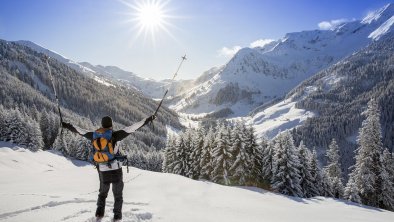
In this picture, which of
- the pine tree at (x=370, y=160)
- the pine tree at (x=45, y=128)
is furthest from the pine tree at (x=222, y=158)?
the pine tree at (x=45, y=128)

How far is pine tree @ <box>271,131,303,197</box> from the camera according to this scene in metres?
40.9

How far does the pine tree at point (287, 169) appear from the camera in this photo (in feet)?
134

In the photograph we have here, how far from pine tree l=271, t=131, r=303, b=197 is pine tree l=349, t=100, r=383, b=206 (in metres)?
7.06

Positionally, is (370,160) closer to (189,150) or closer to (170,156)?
(189,150)

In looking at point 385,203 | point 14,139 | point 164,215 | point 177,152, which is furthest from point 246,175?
point 14,139

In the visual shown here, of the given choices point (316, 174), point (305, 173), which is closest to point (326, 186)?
point (316, 174)

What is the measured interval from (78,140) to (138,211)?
79.3m

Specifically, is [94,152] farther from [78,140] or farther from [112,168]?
[78,140]

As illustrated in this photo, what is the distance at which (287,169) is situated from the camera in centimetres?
4125

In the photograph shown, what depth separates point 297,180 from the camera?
41250 mm

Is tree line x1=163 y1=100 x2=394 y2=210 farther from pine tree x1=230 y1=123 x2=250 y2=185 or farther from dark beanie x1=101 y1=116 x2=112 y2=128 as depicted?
dark beanie x1=101 y1=116 x2=112 y2=128

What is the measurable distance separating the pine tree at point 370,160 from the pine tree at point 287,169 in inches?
278

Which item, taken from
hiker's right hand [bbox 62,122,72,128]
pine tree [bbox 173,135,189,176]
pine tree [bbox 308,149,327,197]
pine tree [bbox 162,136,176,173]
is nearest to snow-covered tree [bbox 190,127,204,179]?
pine tree [bbox 173,135,189,176]

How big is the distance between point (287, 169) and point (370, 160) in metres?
9.47
